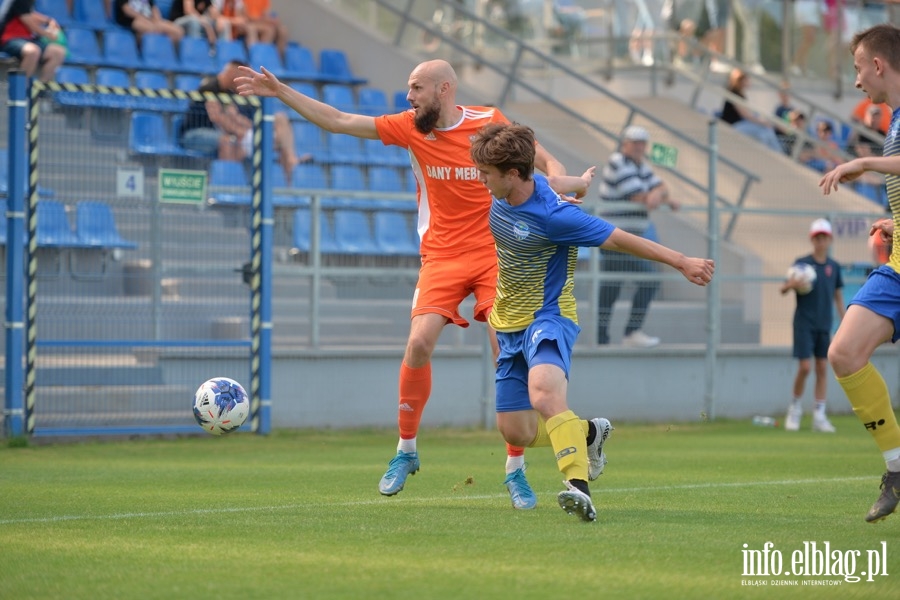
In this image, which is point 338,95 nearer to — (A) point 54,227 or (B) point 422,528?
(A) point 54,227

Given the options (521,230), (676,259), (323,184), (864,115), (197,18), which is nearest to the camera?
(676,259)

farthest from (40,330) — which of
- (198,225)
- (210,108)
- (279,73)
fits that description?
(279,73)

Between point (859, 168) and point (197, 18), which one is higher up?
point (197, 18)

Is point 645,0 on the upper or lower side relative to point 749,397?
upper

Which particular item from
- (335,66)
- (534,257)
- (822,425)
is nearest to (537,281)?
(534,257)

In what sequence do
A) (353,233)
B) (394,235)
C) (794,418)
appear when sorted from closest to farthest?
(353,233) < (794,418) < (394,235)

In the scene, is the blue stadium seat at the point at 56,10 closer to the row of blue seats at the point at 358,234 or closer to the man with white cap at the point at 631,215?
the row of blue seats at the point at 358,234

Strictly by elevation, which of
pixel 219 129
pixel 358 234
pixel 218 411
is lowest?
pixel 218 411

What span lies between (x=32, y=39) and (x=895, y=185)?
39.7 ft

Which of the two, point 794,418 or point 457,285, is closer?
point 457,285

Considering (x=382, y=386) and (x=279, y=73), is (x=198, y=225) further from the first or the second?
(x=279, y=73)

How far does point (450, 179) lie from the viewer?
825cm

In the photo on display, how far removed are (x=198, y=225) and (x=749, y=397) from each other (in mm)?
7234

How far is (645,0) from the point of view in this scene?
74.4 ft
